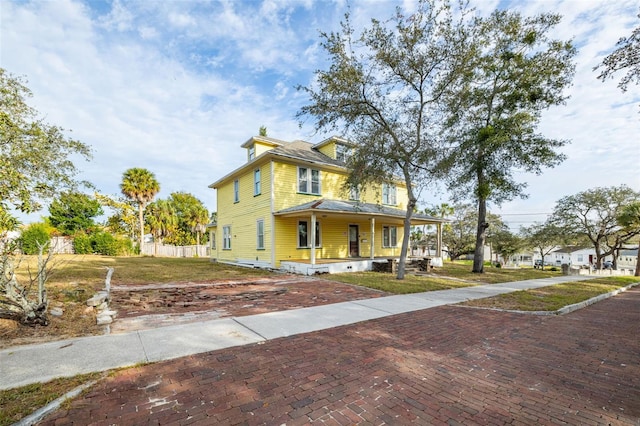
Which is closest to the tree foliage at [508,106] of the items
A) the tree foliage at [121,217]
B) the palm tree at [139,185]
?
the palm tree at [139,185]

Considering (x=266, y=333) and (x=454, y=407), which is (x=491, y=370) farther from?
(x=266, y=333)

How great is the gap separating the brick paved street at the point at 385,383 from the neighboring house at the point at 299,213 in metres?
9.30

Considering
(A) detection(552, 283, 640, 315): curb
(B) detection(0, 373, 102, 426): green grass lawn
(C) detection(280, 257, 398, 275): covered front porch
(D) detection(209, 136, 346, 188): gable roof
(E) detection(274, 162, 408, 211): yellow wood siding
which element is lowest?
(A) detection(552, 283, 640, 315): curb

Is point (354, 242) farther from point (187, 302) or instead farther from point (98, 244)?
point (98, 244)

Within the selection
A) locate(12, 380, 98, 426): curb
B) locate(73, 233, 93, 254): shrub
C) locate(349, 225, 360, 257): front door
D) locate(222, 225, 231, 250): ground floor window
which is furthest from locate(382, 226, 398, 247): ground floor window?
locate(73, 233, 93, 254): shrub

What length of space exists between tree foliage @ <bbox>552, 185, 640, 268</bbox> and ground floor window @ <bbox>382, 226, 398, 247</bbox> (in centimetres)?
1546

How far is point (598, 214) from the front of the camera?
22984mm

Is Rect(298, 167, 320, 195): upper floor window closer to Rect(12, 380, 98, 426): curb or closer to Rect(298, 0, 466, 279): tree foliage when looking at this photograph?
Rect(298, 0, 466, 279): tree foliage

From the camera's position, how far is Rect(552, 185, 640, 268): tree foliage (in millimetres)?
22078

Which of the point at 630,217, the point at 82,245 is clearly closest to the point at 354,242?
the point at 630,217

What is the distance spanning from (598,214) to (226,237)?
30340 millimetres

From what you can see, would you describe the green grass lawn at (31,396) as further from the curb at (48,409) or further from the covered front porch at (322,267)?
the covered front porch at (322,267)

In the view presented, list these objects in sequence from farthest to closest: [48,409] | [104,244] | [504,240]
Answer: [504,240] → [104,244] → [48,409]

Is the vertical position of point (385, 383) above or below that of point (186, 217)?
below
